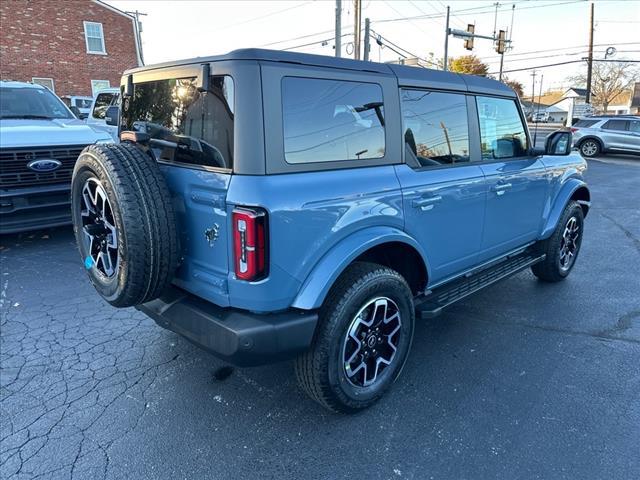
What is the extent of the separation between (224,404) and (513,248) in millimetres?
2890

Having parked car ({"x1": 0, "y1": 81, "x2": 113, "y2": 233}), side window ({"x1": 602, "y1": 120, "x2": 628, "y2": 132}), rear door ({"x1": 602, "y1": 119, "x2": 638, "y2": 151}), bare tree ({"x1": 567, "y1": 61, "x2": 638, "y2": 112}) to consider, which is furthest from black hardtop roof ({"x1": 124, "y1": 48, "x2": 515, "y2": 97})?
bare tree ({"x1": 567, "y1": 61, "x2": 638, "y2": 112})

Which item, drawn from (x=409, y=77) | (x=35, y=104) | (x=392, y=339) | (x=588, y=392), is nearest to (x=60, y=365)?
(x=392, y=339)

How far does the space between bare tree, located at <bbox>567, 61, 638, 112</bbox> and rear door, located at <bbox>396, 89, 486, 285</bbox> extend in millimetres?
74343

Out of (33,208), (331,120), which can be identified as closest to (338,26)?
(33,208)

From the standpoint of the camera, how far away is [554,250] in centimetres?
454

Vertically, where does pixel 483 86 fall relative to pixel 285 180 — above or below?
above

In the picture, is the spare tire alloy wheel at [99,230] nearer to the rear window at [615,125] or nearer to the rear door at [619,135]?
the rear door at [619,135]

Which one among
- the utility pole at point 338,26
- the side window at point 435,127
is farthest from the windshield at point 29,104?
the utility pole at point 338,26

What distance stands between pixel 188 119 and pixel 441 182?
65.5 inches

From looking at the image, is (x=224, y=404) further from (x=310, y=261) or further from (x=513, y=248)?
(x=513, y=248)

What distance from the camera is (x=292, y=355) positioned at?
7.43 feet

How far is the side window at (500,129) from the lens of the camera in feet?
11.5

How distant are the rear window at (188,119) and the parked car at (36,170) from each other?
3129 mm

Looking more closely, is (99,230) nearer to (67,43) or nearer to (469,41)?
(469,41)
